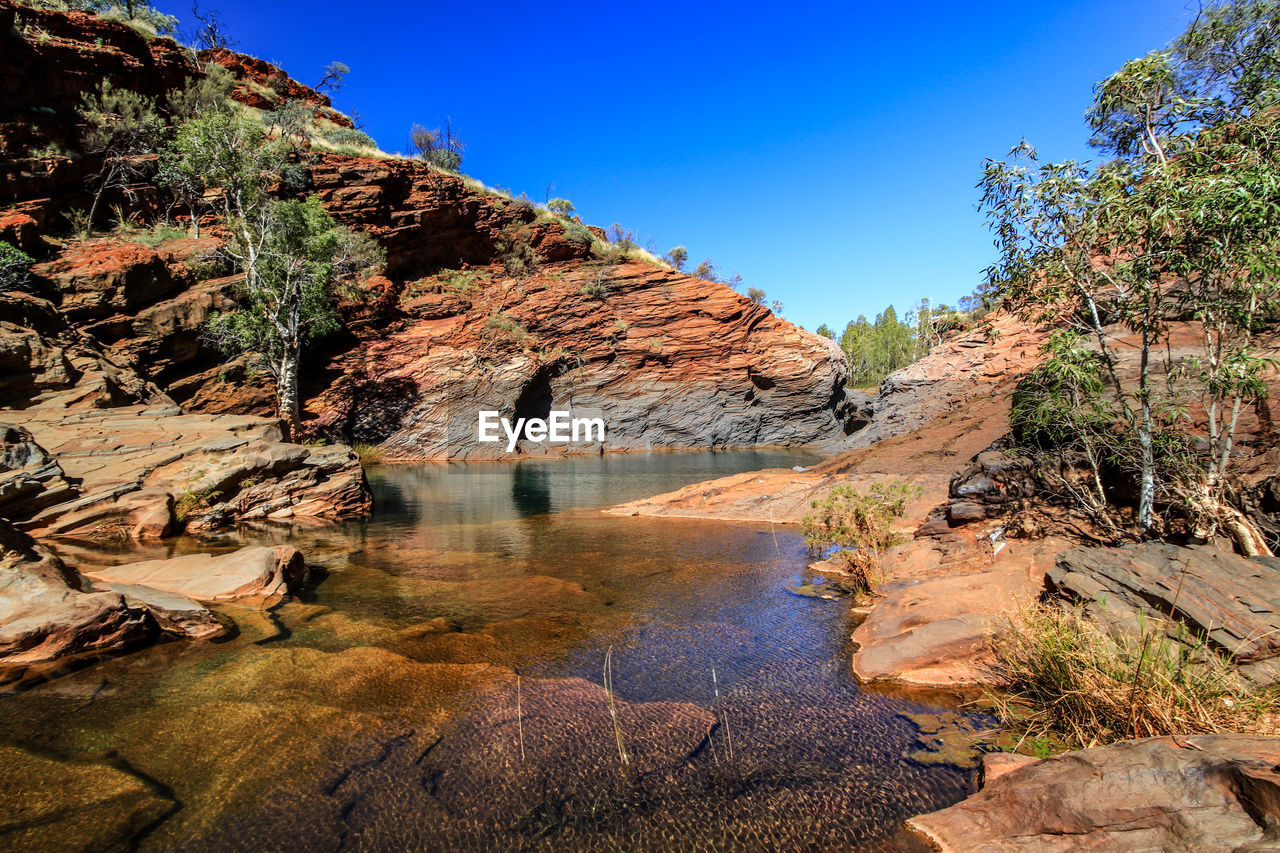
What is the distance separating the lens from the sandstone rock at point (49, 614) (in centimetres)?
496

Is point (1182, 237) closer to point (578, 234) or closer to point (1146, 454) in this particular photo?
point (1146, 454)

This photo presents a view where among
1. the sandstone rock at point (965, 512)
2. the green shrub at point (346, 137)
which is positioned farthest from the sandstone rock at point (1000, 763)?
the green shrub at point (346, 137)

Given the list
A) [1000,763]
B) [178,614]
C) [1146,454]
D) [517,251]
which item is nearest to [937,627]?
[1000,763]

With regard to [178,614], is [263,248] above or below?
above

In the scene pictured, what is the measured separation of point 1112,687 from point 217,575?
9.51 meters

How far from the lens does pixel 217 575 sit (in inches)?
289

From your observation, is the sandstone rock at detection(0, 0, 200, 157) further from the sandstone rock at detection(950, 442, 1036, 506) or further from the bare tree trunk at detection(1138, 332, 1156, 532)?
the bare tree trunk at detection(1138, 332, 1156, 532)

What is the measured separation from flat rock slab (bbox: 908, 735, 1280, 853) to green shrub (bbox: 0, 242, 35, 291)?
89.7 ft

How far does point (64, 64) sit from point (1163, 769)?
131 feet

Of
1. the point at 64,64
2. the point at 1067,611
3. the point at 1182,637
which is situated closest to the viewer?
the point at 1182,637

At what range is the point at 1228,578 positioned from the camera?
477 cm

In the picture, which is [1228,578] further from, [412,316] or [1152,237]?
[412,316]

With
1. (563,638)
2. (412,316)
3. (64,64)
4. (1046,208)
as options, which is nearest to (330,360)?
(412,316)

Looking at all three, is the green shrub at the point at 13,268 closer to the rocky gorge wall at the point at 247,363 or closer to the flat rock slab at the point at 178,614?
the rocky gorge wall at the point at 247,363
